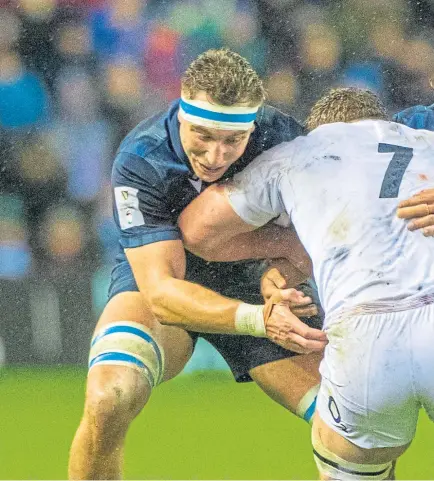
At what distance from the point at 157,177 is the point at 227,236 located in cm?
28

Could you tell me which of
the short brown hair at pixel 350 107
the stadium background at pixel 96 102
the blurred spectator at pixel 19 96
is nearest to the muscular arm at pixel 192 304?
the short brown hair at pixel 350 107

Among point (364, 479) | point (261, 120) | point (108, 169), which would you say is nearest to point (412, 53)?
point (108, 169)

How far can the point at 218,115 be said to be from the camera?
2902 millimetres

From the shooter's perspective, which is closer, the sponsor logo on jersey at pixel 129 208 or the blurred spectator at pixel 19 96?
the sponsor logo on jersey at pixel 129 208

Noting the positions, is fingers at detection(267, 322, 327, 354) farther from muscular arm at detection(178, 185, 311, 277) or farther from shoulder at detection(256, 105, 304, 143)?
shoulder at detection(256, 105, 304, 143)

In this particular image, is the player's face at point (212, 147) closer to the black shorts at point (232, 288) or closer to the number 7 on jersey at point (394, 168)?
the black shorts at point (232, 288)

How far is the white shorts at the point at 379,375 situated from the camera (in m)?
2.33

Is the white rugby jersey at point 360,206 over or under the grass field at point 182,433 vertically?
over

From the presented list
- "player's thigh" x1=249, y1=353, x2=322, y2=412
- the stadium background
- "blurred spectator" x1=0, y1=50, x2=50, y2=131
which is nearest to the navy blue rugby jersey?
"player's thigh" x1=249, y1=353, x2=322, y2=412

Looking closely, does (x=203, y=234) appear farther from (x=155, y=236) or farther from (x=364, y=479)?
(x=364, y=479)

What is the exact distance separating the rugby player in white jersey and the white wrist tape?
284 millimetres

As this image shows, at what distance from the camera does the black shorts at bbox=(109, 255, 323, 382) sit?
3252mm

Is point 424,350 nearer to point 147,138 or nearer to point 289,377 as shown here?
point 289,377

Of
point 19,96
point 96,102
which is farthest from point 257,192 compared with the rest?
point 19,96
